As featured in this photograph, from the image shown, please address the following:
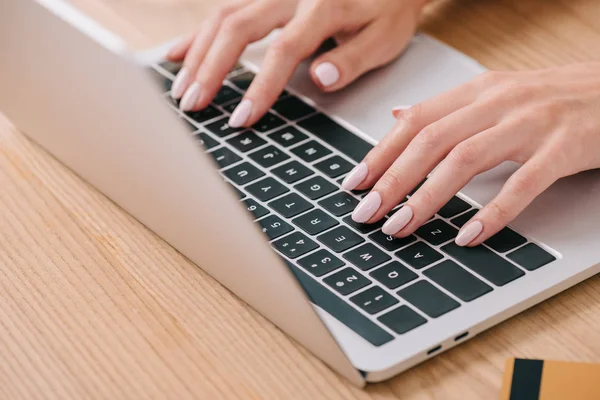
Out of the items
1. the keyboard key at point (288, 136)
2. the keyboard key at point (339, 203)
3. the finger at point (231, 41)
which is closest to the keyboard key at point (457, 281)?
the keyboard key at point (339, 203)

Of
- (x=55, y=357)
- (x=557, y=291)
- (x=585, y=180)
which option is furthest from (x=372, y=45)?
(x=55, y=357)

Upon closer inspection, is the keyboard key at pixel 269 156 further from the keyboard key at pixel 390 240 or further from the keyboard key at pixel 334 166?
the keyboard key at pixel 390 240

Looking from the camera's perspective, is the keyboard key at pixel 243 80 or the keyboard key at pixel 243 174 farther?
the keyboard key at pixel 243 80

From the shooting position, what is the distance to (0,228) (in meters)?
0.70

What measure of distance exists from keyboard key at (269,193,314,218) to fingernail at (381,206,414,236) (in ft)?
0.23

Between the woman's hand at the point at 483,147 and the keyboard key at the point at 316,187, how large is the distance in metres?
0.02

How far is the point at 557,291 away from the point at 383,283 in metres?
0.13

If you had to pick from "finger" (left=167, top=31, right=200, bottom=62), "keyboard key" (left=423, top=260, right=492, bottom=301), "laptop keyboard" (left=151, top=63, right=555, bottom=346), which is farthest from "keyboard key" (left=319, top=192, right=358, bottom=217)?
"finger" (left=167, top=31, right=200, bottom=62)

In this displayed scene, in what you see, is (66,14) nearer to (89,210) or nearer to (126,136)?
(126,136)

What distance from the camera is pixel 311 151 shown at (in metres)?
0.76

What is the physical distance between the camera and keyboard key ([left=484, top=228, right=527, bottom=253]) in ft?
2.10

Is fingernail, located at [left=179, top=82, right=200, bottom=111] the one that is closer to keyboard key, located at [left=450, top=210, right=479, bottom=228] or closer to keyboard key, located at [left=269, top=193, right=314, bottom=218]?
keyboard key, located at [left=269, top=193, right=314, bottom=218]

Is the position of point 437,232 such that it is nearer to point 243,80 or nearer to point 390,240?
point 390,240

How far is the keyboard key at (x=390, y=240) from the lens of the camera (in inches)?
25.2
